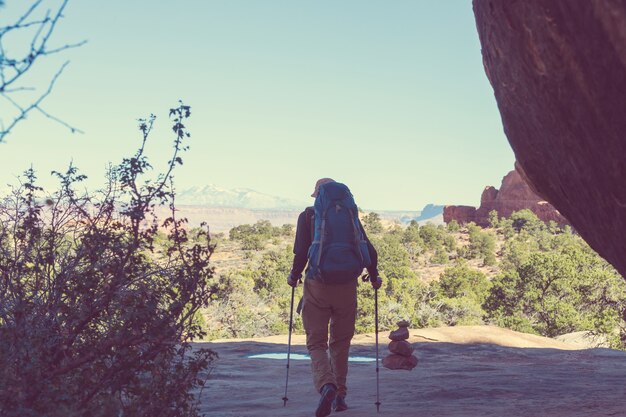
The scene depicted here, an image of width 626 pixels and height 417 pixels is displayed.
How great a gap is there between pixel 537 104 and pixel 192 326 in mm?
2570

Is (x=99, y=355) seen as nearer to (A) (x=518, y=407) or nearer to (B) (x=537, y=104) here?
(B) (x=537, y=104)

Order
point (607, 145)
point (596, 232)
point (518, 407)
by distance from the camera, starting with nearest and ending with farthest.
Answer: point (607, 145), point (596, 232), point (518, 407)

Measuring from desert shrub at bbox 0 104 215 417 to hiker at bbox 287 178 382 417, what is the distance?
119cm

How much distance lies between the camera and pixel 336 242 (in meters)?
6.09

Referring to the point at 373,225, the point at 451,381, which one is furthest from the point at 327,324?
the point at 373,225

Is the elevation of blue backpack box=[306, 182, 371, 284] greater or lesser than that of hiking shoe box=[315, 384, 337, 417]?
greater

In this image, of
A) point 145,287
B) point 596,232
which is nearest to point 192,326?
point 145,287

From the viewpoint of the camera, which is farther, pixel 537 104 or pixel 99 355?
pixel 99 355

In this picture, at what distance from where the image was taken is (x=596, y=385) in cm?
846

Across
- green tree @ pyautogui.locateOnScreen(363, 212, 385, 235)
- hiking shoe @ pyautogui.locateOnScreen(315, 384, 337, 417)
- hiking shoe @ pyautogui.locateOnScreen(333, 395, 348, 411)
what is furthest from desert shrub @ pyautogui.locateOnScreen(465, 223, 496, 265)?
hiking shoe @ pyautogui.locateOnScreen(315, 384, 337, 417)

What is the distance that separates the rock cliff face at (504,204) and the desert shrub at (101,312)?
231 feet

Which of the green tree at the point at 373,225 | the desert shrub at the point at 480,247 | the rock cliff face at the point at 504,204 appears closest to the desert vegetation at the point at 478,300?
the desert shrub at the point at 480,247

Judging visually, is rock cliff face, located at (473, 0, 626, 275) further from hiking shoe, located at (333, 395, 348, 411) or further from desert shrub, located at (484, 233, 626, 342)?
desert shrub, located at (484, 233, 626, 342)

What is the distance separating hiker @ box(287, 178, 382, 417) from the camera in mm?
6070
